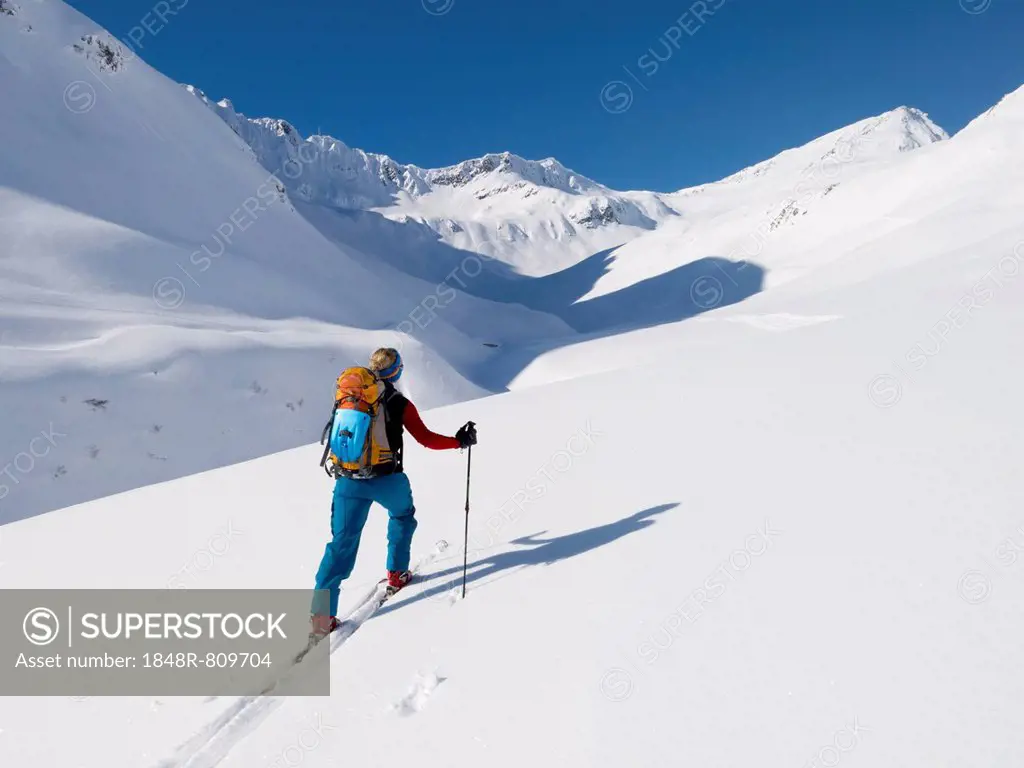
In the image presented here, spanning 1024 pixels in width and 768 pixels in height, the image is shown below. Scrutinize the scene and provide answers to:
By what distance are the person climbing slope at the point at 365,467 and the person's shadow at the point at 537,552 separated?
0.34 meters

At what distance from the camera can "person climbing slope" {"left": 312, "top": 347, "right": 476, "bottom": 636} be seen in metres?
4.66

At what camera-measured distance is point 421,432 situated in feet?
16.6

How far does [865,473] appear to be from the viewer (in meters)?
4.88

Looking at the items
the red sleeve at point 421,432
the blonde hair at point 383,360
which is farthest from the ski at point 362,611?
the blonde hair at point 383,360

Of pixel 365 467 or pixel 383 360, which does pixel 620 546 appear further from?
pixel 383 360

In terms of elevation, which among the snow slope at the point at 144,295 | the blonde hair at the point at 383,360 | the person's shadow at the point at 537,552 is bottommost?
the person's shadow at the point at 537,552

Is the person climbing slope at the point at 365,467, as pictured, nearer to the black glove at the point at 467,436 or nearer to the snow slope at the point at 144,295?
the black glove at the point at 467,436

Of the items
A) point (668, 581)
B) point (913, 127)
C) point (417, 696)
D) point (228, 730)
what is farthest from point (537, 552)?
point (913, 127)

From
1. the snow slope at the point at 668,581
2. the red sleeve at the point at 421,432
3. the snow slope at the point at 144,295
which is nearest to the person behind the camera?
the snow slope at the point at 668,581

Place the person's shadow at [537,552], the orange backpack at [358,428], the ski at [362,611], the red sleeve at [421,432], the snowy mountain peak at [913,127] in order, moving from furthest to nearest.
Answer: the snowy mountain peak at [913,127] < the red sleeve at [421,432] < the person's shadow at [537,552] < the orange backpack at [358,428] < the ski at [362,611]

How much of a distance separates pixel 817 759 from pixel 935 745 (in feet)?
1.57

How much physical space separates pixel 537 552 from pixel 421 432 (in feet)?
4.51

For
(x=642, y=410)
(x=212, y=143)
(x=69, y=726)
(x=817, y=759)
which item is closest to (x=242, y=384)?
(x=642, y=410)

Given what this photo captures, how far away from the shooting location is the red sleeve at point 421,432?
5008 millimetres
